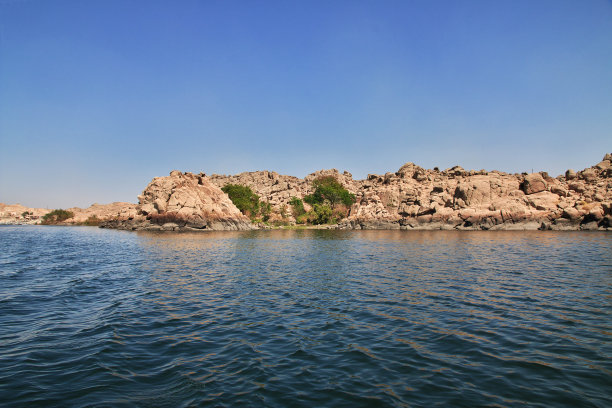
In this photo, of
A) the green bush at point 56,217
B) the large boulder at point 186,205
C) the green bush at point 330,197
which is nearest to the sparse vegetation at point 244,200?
the large boulder at point 186,205

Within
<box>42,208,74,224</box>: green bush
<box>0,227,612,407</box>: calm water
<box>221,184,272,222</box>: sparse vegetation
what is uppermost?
<box>221,184,272,222</box>: sparse vegetation

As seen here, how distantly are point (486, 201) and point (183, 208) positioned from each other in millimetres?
92123

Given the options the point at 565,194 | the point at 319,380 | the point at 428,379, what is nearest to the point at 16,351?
the point at 319,380

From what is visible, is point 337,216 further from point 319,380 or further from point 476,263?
point 319,380

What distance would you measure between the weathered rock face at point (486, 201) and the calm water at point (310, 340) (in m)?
74.7

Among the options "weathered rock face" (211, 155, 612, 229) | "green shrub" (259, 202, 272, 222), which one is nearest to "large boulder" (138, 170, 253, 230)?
"green shrub" (259, 202, 272, 222)

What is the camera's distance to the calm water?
8.39 meters

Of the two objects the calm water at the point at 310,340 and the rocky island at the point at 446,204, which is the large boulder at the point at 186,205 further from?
the calm water at the point at 310,340

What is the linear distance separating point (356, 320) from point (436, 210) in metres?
98.3

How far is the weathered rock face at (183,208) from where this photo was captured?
9281cm

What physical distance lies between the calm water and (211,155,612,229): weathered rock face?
245 ft

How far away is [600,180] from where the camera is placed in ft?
325

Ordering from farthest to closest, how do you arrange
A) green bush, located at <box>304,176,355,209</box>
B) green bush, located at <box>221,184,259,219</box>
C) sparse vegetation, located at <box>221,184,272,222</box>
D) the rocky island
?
green bush, located at <box>304,176,355,209</box> < sparse vegetation, located at <box>221,184,272,222</box> < green bush, located at <box>221,184,259,219</box> < the rocky island

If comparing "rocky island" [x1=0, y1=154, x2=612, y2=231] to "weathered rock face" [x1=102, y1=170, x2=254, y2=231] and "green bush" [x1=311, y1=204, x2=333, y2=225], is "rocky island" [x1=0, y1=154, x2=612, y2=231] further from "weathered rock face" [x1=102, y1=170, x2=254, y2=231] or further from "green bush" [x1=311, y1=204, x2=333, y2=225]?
"green bush" [x1=311, y1=204, x2=333, y2=225]
